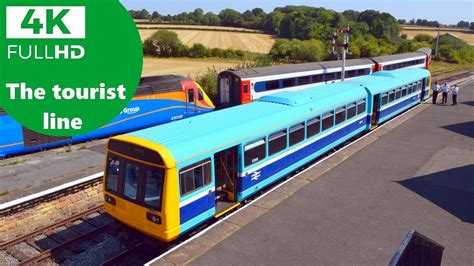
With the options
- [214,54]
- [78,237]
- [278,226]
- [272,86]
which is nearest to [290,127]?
[278,226]

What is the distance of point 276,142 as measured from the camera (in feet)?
38.3

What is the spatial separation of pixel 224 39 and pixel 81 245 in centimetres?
7359

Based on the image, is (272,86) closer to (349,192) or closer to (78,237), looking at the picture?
(349,192)

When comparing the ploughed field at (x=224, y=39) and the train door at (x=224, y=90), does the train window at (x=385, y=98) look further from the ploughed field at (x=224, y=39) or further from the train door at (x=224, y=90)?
the ploughed field at (x=224, y=39)

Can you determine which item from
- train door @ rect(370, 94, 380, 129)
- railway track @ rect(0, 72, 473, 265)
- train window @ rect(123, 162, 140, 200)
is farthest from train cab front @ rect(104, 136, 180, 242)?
train door @ rect(370, 94, 380, 129)

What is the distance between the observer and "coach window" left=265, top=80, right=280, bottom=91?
25.7m

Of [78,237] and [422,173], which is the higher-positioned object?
[422,173]

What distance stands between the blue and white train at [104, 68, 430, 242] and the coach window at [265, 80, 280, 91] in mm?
10539

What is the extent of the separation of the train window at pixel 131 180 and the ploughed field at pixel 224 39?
6256cm

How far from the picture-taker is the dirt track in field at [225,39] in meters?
72.6

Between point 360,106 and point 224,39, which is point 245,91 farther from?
point 224,39

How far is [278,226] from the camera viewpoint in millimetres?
9062

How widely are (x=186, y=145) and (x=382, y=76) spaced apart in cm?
1593


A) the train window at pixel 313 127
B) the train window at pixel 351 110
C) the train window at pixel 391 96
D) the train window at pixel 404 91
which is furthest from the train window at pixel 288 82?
the train window at pixel 313 127
